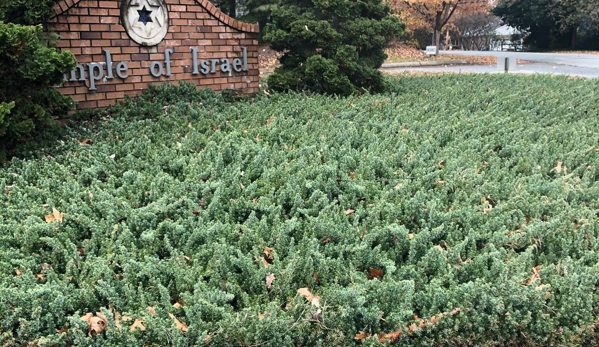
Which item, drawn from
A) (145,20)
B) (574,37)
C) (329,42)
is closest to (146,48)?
(145,20)

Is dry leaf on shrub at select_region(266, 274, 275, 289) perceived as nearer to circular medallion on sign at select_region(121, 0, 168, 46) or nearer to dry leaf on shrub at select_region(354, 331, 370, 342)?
dry leaf on shrub at select_region(354, 331, 370, 342)

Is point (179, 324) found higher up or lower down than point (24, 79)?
lower down

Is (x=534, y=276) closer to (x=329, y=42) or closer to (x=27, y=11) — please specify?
(x=27, y=11)

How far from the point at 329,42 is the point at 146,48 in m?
2.44

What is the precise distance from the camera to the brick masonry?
5203mm

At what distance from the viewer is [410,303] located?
2137 millimetres

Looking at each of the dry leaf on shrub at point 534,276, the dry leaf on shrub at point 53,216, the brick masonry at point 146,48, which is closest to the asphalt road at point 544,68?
the brick masonry at point 146,48

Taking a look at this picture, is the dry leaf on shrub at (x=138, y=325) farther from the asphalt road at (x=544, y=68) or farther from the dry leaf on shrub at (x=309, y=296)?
the asphalt road at (x=544, y=68)

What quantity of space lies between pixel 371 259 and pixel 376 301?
341 millimetres

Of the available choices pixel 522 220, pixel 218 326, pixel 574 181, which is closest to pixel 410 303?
pixel 218 326

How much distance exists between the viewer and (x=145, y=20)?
565 centimetres

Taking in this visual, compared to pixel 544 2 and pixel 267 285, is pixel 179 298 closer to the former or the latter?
pixel 267 285

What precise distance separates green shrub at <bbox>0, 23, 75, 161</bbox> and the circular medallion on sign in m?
1.50

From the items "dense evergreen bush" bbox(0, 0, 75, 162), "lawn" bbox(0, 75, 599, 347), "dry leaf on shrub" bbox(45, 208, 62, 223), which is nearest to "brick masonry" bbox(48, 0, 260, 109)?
"dense evergreen bush" bbox(0, 0, 75, 162)
